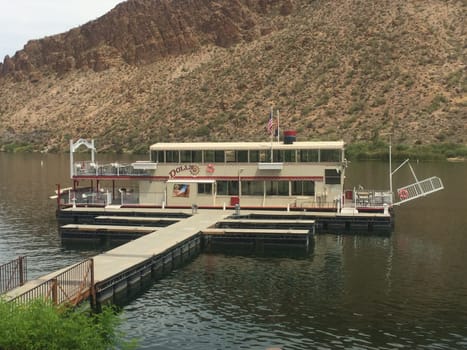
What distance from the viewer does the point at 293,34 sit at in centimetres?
16300

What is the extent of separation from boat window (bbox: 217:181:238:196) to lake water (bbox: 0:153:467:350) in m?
9.60

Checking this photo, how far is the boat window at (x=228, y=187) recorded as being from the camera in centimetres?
5062

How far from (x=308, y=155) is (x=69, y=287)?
2756 centimetres

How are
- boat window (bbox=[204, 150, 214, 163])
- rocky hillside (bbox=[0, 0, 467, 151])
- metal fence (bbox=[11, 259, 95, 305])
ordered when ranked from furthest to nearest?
1. rocky hillside (bbox=[0, 0, 467, 151])
2. boat window (bbox=[204, 150, 214, 163])
3. metal fence (bbox=[11, 259, 95, 305])

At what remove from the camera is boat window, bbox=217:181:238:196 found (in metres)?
50.6

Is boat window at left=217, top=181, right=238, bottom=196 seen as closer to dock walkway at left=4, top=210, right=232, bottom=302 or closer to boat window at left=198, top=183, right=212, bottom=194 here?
boat window at left=198, top=183, right=212, bottom=194

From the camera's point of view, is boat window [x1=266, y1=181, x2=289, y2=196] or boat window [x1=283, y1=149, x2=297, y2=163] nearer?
boat window [x1=283, y1=149, x2=297, y2=163]

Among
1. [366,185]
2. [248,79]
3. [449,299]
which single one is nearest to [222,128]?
[248,79]

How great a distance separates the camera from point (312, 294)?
96.5 feet

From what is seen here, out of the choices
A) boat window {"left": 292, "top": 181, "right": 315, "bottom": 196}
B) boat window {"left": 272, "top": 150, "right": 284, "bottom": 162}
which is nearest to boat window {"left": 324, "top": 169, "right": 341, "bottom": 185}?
boat window {"left": 292, "top": 181, "right": 315, "bottom": 196}

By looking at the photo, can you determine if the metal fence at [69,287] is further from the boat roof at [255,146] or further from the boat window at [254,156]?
Answer: the boat window at [254,156]

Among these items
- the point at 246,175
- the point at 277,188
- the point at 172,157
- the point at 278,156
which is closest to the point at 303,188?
the point at 277,188

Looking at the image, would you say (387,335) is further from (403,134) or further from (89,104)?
(89,104)

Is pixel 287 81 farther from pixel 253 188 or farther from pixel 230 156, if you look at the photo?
pixel 253 188
